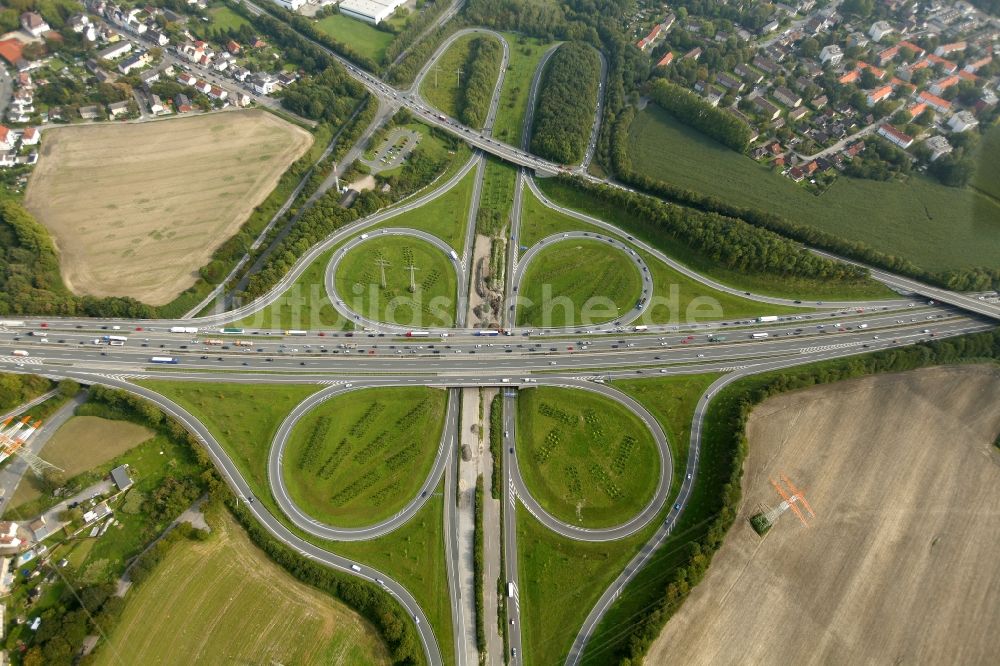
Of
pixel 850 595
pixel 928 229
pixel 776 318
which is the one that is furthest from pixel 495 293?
pixel 928 229

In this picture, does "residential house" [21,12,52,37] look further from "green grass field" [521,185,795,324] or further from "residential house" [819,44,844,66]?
"residential house" [819,44,844,66]

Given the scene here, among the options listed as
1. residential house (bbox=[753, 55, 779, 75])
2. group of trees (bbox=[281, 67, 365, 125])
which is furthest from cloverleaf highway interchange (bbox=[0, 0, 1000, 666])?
residential house (bbox=[753, 55, 779, 75])

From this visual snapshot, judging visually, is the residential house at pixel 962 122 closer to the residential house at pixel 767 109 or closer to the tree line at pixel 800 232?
the residential house at pixel 767 109

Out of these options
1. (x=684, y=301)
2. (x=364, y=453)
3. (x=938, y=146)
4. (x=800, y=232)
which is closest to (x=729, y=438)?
(x=684, y=301)

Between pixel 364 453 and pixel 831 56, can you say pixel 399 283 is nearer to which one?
pixel 364 453

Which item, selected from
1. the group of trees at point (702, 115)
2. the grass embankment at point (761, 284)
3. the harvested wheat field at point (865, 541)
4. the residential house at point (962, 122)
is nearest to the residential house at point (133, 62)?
the group of trees at point (702, 115)

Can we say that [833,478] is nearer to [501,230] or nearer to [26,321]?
[501,230]
